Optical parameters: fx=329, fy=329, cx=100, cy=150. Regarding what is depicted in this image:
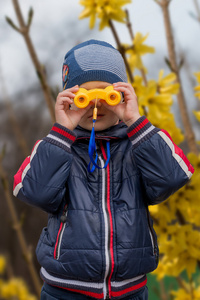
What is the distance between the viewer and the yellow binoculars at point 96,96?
2.26 ft

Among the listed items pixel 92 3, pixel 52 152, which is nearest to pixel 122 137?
pixel 52 152

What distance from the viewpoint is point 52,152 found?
2.23 ft

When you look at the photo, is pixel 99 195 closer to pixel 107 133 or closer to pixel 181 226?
pixel 107 133

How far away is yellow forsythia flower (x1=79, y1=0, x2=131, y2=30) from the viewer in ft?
3.20

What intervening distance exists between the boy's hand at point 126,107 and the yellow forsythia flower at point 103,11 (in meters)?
0.35

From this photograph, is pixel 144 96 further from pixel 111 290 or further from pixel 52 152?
pixel 111 290

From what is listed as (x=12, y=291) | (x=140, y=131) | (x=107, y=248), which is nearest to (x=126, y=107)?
(x=140, y=131)

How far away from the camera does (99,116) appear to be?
0.76 metres

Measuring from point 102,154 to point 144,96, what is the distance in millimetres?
283

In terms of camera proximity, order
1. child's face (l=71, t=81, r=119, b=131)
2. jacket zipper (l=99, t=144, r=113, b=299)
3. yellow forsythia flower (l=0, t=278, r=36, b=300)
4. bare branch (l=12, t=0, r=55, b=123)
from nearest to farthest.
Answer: jacket zipper (l=99, t=144, r=113, b=299) → child's face (l=71, t=81, r=119, b=131) → bare branch (l=12, t=0, r=55, b=123) → yellow forsythia flower (l=0, t=278, r=36, b=300)

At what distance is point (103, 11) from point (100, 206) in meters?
0.61

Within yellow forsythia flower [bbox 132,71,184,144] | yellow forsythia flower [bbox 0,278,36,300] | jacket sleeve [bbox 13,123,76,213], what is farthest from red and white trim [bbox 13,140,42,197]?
yellow forsythia flower [bbox 0,278,36,300]

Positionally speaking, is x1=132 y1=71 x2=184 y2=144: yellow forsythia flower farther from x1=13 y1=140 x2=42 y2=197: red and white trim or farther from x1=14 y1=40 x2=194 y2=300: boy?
x1=13 y1=140 x2=42 y2=197: red and white trim

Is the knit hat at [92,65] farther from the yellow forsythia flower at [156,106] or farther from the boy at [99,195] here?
the yellow forsythia flower at [156,106]
